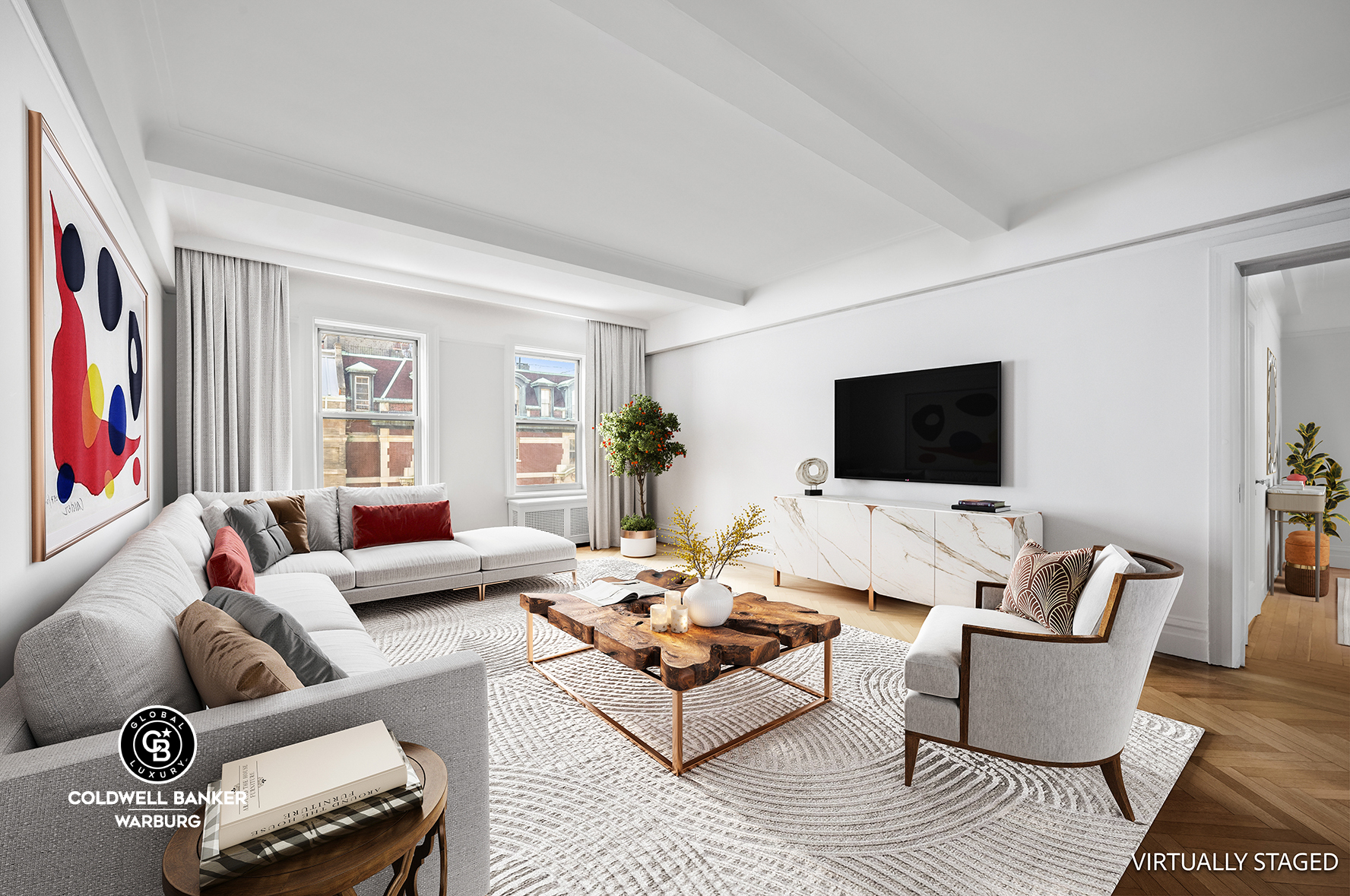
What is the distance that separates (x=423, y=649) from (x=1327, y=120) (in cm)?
498

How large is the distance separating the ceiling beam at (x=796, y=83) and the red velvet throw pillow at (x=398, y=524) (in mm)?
3488

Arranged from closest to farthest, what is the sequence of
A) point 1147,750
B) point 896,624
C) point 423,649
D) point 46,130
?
point 46,130
point 1147,750
point 423,649
point 896,624

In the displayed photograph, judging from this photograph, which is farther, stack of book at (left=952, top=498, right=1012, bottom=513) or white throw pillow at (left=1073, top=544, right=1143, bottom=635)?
stack of book at (left=952, top=498, right=1012, bottom=513)

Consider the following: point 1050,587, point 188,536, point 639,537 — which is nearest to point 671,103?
point 1050,587

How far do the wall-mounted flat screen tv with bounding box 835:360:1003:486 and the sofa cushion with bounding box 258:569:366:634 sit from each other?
3.57 metres

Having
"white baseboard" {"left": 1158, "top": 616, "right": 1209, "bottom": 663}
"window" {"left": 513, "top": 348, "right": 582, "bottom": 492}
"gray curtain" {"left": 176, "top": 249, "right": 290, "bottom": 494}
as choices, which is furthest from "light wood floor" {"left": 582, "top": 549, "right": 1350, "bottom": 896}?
"gray curtain" {"left": 176, "top": 249, "right": 290, "bottom": 494}

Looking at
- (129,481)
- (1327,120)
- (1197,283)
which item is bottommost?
(129,481)

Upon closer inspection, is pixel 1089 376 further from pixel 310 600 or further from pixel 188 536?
pixel 188 536

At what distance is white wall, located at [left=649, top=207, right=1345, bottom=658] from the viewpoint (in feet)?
9.98

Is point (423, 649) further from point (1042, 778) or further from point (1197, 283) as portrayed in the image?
point (1197, 283)

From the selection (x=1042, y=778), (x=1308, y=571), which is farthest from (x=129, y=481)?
(x=1308, y=571)

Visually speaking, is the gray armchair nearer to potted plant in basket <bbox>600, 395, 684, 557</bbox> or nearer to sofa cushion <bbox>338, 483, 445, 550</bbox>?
sofa cushion <bbox>338, 483, 445, 550</bbox>

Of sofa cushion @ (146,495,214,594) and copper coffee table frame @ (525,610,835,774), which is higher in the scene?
sofa cushion @ (146,495,214,594)

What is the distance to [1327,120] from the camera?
256 cm
